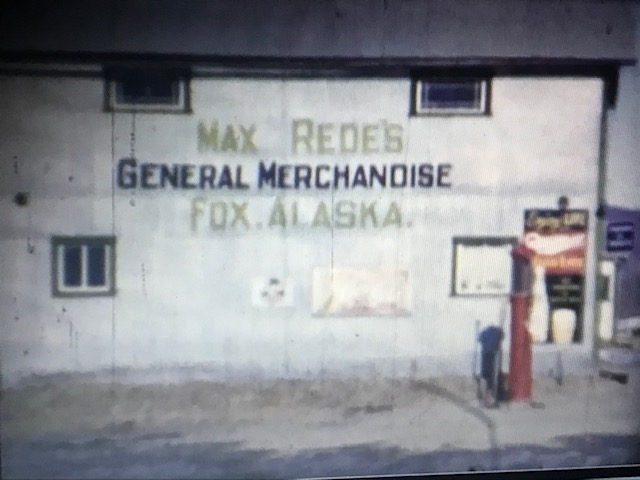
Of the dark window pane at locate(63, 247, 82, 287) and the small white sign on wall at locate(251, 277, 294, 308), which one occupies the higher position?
the dark window pane at locate(63, 247, 82, 287)

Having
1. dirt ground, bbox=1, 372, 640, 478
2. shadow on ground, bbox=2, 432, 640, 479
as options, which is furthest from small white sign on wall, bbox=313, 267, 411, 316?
shadow on ground, bbox=2, 432, 640, 479

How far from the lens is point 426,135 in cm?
123

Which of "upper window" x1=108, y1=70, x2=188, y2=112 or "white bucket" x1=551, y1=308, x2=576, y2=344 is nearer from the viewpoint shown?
"upper window" x1=108, y1=70, x2=188, y2=112

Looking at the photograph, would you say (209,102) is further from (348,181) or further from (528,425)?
(528,425)

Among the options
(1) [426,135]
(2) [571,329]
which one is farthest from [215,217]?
(2) [571,329]

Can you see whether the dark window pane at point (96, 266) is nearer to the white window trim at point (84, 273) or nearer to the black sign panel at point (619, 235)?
the white window trim at point (84, 273)

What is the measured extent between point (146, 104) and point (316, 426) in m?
0.54

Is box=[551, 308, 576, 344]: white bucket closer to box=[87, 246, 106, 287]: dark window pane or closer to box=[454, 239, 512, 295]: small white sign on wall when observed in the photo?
box=[454, 239, 512, 295]: small white sign on wall

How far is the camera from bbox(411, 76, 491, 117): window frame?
123 centimetres

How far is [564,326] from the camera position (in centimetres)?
131

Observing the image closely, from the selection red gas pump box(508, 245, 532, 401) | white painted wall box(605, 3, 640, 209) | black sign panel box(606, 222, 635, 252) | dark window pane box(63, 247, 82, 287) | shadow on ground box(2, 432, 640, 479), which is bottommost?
shadow on ground box(2, 432, 640, 479)

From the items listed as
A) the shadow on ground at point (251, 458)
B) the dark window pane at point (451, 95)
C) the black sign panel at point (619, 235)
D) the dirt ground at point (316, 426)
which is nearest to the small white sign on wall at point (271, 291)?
the dirt ground at point (316, 426)

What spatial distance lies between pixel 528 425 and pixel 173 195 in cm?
65

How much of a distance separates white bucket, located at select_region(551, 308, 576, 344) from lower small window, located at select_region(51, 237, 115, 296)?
672 millimetres
